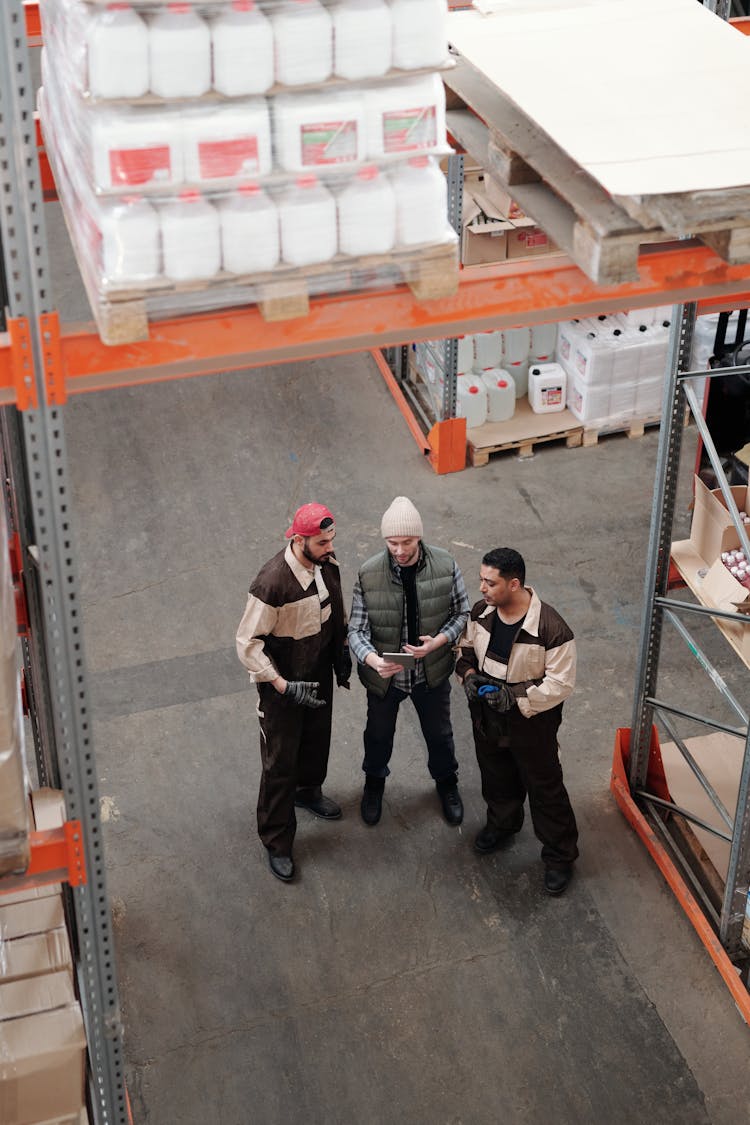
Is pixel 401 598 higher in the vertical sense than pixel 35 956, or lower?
higher

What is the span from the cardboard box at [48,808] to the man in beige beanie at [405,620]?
2.58 m

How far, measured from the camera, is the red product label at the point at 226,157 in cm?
373

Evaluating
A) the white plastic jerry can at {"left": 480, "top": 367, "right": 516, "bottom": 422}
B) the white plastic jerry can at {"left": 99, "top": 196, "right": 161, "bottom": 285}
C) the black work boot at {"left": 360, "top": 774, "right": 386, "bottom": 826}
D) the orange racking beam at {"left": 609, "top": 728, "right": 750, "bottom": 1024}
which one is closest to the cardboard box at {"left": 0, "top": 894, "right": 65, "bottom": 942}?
the black work boot at {"left": 360, "top": 774, "right": 386, "bottom": 826}

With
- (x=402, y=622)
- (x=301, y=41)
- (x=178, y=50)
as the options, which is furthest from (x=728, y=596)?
(x=178, y=50)

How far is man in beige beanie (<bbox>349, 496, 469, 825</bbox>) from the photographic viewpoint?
691 centimetres

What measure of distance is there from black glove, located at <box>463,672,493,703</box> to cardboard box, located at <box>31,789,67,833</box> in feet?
8.94

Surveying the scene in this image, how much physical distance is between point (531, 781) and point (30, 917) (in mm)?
2792

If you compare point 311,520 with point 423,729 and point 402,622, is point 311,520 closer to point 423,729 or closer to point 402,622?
point 402,622

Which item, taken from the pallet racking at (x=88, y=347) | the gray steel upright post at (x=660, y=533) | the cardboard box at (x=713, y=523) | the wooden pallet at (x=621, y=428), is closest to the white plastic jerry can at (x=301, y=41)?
the pallet racking at (x=88, y=347)

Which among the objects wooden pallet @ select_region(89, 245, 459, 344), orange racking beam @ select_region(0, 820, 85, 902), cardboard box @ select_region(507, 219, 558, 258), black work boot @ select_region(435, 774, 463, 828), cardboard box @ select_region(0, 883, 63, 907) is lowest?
black work boot @ select_region(435, 774, 463, 828)

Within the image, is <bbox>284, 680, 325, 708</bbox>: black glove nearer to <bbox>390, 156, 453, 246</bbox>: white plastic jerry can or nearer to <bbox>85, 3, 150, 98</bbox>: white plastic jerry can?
<bbox>390, 156, 453, 246</bbox>: white plastic jerry can

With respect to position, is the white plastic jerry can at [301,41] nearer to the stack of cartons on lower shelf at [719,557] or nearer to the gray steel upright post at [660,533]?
the gray steel upright post at [660,533]

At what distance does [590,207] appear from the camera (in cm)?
423

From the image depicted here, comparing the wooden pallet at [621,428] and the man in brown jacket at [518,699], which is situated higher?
the man in brown jacket at [518,699]
